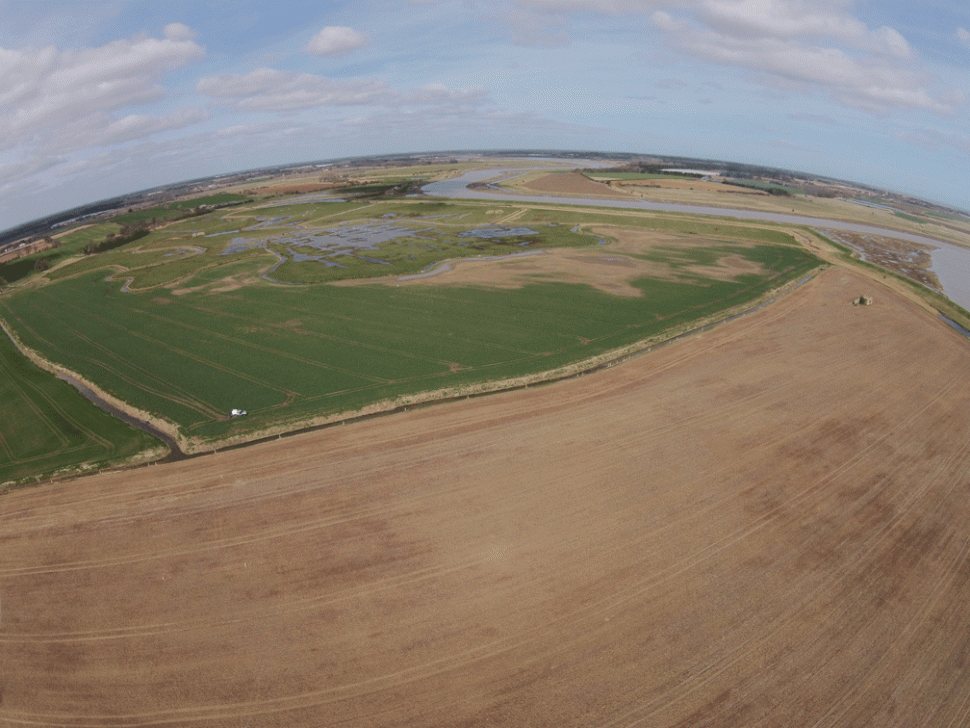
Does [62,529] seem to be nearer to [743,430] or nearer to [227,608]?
[227,608]

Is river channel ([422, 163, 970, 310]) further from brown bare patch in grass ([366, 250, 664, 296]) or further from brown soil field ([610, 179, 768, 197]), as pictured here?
brown bare patch in grass ([366, 250, 664, 296])

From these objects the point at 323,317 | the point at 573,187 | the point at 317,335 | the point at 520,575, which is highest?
the point at 573,187

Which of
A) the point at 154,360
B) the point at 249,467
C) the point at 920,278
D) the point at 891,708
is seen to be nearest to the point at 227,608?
the point at 249,467

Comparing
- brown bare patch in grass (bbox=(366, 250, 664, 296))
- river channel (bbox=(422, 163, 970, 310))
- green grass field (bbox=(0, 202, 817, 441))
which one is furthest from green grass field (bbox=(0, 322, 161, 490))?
river channel (bbox=(422, 163, 970, 310))

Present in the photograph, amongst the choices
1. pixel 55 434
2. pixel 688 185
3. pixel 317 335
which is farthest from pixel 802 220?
pixel 55 434

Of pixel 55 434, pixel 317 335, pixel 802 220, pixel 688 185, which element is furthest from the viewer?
pixel 688 185

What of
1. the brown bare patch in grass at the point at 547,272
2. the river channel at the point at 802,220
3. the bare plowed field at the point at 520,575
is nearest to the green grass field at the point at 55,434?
the bare plowed field at the point at 520,575

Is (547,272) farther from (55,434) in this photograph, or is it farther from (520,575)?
(55,434)
